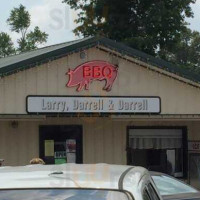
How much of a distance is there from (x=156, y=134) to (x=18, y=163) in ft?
14.0

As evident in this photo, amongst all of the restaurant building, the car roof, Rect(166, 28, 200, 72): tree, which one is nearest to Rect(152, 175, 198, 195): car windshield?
the car roof

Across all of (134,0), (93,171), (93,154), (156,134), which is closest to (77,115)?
(93,154)

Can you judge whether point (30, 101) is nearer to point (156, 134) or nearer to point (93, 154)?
point (93, 154)

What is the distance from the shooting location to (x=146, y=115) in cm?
1467

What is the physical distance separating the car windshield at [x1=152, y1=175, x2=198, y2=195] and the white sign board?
4923 mm

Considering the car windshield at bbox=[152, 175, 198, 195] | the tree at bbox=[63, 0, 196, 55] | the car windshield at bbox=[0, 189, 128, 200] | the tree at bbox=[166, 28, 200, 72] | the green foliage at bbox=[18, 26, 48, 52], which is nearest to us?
the car windshield at bbox=[0, 189, 128, 200]

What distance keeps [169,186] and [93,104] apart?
213 inches

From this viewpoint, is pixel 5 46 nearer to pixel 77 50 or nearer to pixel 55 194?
pixel 77 50

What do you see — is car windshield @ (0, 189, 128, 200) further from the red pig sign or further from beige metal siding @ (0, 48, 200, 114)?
the red pig sign

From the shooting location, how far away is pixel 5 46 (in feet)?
146

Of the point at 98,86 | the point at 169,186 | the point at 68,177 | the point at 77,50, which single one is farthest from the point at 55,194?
the point at 98,86

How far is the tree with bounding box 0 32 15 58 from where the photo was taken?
44550 millimetres

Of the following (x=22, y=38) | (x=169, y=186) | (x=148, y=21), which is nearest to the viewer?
(x=169, y=186)

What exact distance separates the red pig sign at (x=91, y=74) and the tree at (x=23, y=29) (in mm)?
7989
